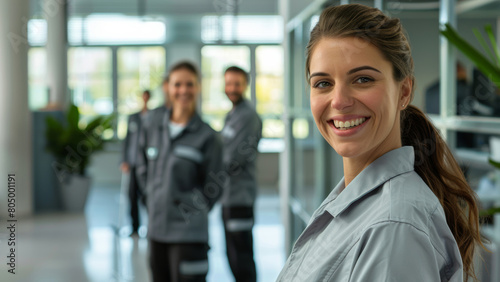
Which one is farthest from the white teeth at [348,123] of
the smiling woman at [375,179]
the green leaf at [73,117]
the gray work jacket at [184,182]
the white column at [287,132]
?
the green leaf at [73,117]

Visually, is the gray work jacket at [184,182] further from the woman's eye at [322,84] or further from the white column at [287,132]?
the woman's eye at [322,84]

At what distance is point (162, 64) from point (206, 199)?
8045 mm

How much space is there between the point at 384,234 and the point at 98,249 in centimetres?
500

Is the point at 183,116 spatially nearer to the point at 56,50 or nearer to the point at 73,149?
the point at 73,149

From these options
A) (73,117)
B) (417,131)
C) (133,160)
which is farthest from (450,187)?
(73,117)

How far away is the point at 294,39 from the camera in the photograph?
16.2 feet

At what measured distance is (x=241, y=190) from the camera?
3.88 m

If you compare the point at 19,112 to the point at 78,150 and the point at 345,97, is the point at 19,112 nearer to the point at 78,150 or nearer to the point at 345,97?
the point at 78,150

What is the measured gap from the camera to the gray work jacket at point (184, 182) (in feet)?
9.79

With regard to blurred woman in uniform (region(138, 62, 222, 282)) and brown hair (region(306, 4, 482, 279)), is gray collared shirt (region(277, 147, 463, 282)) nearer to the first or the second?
brown hair (region(306, 4, 482, 279))

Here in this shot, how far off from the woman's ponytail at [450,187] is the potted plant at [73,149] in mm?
6936

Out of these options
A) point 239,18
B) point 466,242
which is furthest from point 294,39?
point 239,18

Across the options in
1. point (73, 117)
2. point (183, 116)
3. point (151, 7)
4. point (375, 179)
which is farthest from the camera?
point (151, 7)

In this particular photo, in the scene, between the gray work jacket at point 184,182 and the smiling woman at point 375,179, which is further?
the gray work jacket at point 184,182
